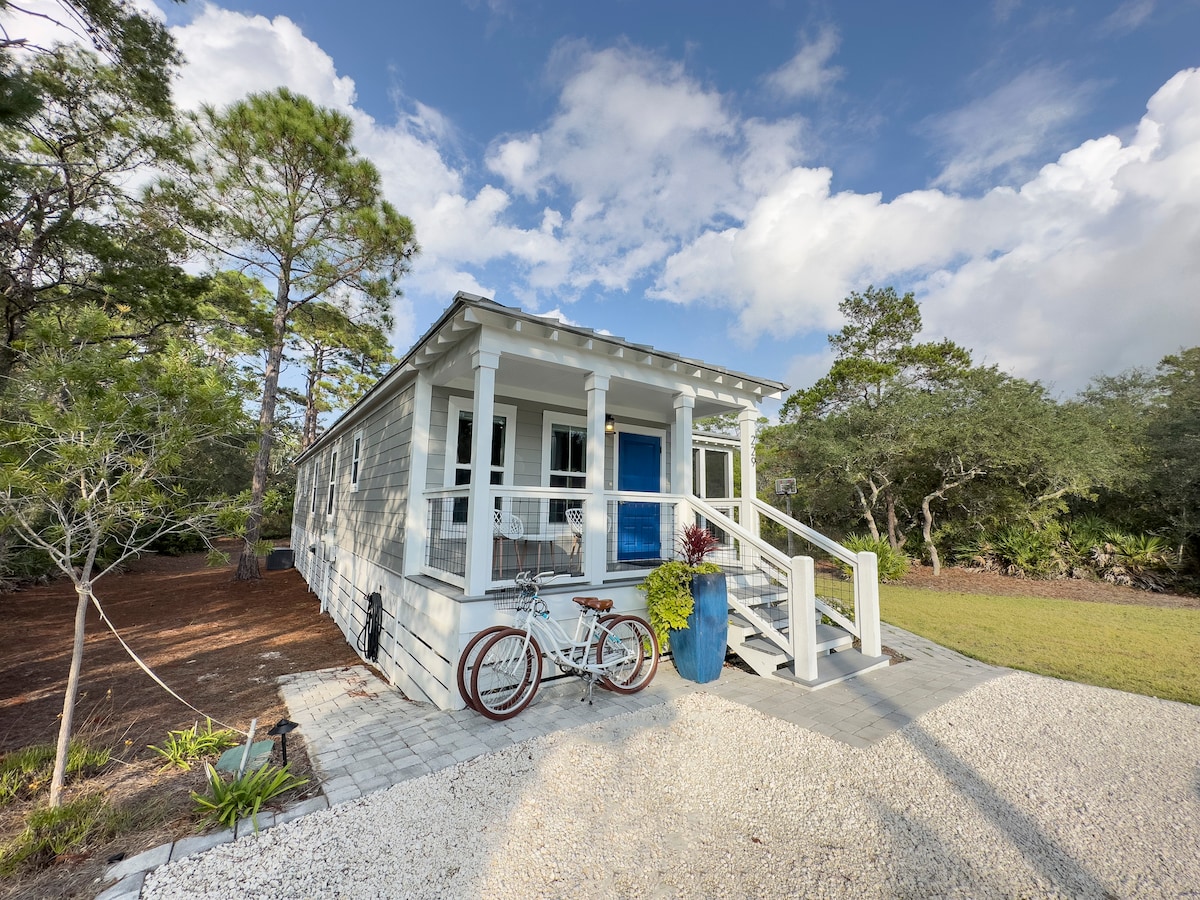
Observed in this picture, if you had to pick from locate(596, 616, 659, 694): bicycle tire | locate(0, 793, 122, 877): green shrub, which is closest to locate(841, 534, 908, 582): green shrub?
locate(596, 616, 659, 694): bicycle tire

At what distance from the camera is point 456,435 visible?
6.20m

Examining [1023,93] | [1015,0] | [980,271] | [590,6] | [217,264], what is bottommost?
[217,264]

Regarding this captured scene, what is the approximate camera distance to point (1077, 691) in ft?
14.9

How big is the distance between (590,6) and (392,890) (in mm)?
11647

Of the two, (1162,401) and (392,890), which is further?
(1162,401)

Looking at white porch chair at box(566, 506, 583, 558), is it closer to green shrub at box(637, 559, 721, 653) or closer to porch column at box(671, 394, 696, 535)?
porch column at box(671, 394, 696, 535)

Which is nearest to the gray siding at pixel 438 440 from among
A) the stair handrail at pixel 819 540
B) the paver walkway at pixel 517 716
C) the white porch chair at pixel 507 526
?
the white porch chair at pixel 507 526

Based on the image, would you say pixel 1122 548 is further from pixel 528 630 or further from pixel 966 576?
pixel 528 630

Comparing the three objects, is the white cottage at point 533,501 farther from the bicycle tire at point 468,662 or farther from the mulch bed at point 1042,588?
the mulch bed at point 1042,588

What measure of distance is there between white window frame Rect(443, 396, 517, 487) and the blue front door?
192 cm

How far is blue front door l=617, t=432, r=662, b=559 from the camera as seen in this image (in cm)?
785

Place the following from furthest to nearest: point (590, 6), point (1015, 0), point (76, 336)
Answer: point (590, 6)
point (1015, 0)
point (76, 336)

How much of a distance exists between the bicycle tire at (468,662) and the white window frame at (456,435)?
83.4 inches

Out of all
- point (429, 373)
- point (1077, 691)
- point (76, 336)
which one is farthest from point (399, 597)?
point (1077, 691)
